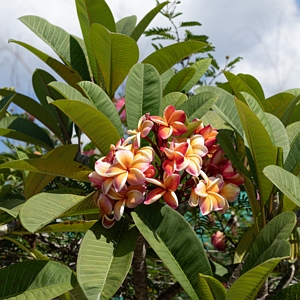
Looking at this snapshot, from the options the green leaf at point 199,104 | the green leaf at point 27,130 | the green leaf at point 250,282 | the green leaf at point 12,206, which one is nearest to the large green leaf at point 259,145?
the green leaf at point 199,104

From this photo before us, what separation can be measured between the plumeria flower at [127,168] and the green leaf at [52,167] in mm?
148

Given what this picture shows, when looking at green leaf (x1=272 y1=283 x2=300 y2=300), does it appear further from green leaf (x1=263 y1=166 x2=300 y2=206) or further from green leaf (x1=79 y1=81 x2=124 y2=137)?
green leaf (x1=79 y1=81 x2=124 y2=137)

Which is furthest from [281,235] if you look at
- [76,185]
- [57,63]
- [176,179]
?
[57,63]

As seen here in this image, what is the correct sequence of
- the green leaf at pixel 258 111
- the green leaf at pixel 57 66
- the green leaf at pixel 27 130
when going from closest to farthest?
the green leaf at pixel 258 111
the green leaf at pixel 57 66
the green leaf at pixel 27 130

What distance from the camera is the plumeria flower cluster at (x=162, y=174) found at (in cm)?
85

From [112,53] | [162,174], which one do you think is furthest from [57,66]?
[162,174]

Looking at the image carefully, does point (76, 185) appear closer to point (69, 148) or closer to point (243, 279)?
point (69, 148)

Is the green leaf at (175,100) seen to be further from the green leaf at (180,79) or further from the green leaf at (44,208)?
the green leaf at (44,208)

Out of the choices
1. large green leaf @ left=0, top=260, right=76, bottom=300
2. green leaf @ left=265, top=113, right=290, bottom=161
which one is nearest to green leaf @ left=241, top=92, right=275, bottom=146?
green leaf @ left=265, top=113, right=290, bottom=161

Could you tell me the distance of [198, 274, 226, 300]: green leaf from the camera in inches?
30.0

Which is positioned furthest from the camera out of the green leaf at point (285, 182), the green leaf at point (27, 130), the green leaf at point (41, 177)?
the green leaf at point (27, 130)

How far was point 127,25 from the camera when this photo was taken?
5.50ft

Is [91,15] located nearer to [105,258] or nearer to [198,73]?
[198,73]

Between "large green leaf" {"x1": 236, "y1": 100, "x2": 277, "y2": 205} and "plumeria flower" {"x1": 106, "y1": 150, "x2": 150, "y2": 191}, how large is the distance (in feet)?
0.69
